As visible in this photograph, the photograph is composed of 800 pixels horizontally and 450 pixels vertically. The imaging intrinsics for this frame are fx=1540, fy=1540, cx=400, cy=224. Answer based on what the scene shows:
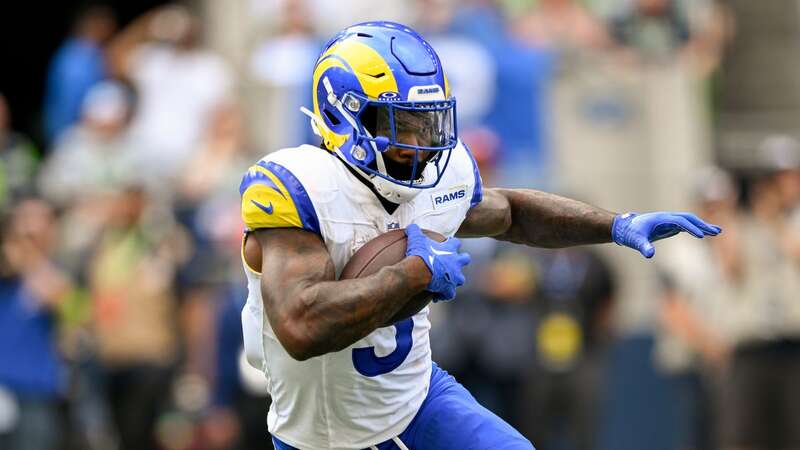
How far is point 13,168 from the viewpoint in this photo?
1003 centimetres

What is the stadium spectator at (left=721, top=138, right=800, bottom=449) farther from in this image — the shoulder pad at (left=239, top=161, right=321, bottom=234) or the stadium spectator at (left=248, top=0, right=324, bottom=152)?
the shoulder pad at (left=239, top=161, right=321, bottom=234)

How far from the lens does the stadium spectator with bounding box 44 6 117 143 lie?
10883 millimetres

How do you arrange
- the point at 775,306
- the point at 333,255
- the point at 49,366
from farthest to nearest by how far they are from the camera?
the point at 775,306 < the point at 49,366 < the point at 333,255

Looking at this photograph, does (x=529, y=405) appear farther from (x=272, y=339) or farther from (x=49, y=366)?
(x=272, y=339)

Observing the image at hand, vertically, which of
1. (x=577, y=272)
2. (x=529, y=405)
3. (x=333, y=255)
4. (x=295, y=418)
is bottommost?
(x=529, y=405)

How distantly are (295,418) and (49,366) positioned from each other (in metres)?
4.60

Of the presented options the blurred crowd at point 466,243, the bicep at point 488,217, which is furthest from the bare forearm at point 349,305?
the blurred crowd at point 466,243

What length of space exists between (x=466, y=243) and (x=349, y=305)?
536 cm

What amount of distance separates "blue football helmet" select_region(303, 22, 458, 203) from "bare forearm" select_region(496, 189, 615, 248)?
0.66 metres

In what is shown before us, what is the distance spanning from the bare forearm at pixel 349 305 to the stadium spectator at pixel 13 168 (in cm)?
575

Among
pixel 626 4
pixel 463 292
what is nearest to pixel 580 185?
pixel 626 4

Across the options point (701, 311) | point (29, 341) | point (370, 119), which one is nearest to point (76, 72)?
point (29, 341)

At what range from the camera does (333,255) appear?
4.51m

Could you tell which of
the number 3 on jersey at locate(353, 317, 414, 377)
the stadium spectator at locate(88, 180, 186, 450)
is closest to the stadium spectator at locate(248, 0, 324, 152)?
the stadium spectator at locate(88, 180, 186, 450)
